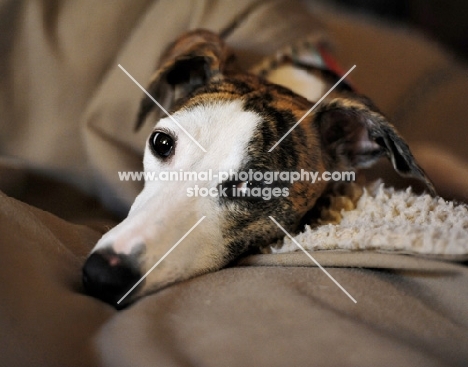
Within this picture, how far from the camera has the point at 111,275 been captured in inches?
31.4

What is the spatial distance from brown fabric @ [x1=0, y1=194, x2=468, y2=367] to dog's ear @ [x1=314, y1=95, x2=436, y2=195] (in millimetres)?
299

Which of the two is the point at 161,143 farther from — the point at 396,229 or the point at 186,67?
the point at 396,229

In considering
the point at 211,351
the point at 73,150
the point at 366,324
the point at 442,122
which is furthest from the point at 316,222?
the point at 442,122

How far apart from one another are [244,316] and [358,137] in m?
0.67

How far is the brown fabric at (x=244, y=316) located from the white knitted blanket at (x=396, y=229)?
24 mm

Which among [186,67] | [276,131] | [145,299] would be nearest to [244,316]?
[145,299]

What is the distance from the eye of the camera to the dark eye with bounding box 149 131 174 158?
3.44 ft

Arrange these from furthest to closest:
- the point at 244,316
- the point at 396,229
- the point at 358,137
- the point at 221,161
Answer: the point at 358,137 → the point at 221,161 → the point at 396,229 → the point at 244,316

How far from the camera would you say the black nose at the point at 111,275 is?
80 centimetres

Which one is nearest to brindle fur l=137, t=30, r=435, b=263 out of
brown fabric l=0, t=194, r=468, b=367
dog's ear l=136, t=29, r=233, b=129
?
dog's ear l=136, t=29, r=233, b=129

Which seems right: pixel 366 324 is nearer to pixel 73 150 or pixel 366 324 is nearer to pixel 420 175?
pixel 420 175

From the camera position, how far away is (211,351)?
683 mm

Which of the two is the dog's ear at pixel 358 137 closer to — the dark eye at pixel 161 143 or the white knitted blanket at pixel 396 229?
the white knitted blanket at pixel 396 229

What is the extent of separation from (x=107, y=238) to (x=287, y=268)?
34 cm
